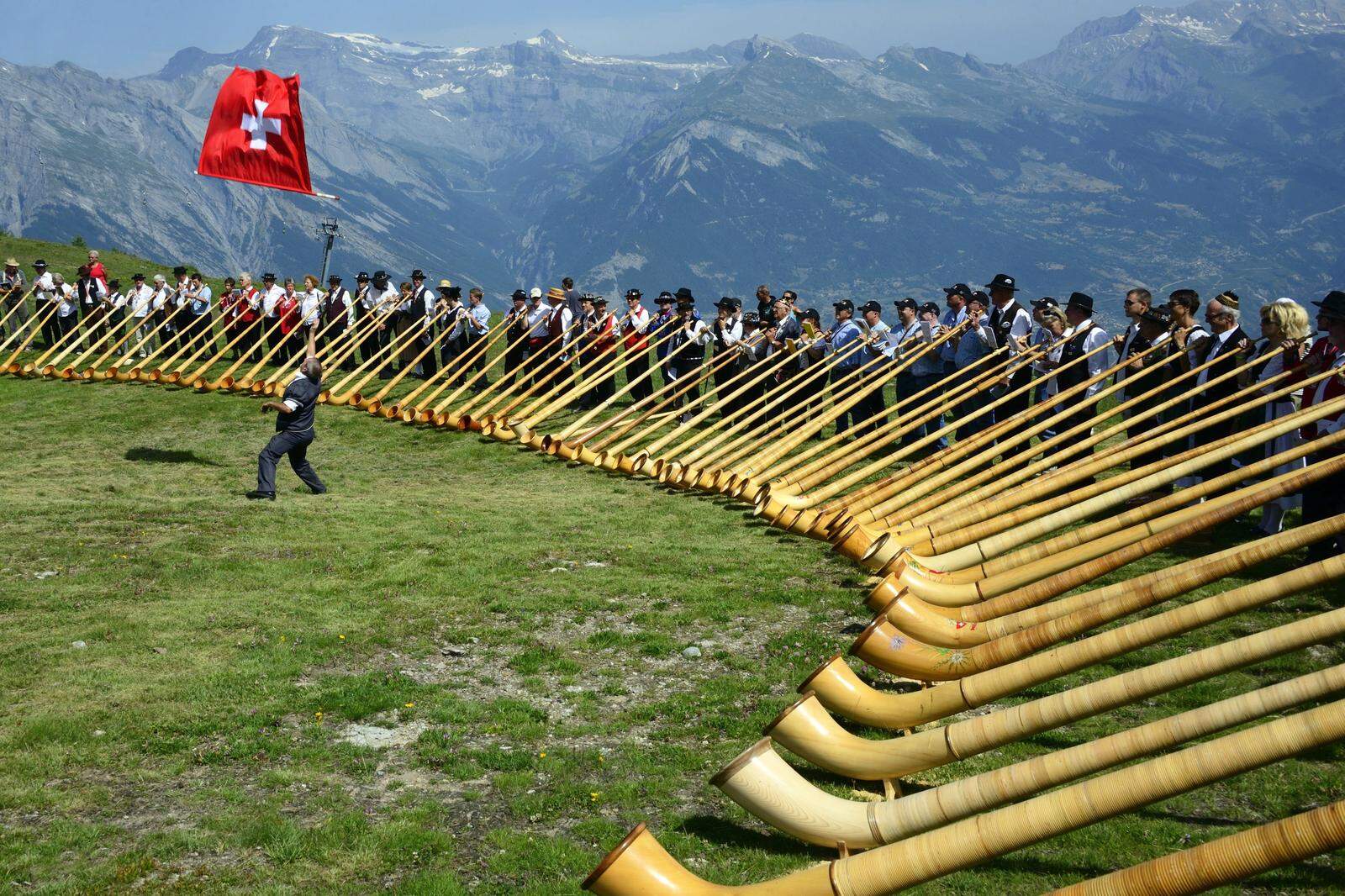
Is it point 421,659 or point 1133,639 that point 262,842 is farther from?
point 1133,639

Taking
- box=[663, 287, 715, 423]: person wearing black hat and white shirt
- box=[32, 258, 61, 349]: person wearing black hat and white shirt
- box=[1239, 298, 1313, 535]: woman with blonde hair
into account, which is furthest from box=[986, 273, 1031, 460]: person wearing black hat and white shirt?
box=[32, 258, 61, 349]: person wearing black hat and white shirt

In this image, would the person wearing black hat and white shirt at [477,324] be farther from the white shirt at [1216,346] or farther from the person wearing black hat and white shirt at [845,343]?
the white shirt at [1216,346]

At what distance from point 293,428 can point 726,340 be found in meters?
7.95

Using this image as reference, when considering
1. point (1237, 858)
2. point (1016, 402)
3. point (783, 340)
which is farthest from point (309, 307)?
point (1237, 858)

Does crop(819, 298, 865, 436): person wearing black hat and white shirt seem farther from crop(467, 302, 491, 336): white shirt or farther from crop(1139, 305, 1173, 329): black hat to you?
crop(467, 302, 491, 336): white shirt

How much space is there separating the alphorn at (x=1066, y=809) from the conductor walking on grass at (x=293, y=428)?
1105 cm

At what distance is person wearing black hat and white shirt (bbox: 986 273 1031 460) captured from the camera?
1600 cm

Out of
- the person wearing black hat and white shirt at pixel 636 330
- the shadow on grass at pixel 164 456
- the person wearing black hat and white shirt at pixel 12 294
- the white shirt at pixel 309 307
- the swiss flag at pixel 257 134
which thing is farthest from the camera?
the person wearing black hat and white shirt at pixel 12 294

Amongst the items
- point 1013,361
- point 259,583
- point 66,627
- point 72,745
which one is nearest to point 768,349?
point 1013,361

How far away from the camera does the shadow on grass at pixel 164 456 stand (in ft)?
59.9

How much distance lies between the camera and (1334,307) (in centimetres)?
1051

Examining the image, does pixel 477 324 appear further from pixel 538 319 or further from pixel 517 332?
pixel 538 319

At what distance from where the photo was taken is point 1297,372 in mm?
11477

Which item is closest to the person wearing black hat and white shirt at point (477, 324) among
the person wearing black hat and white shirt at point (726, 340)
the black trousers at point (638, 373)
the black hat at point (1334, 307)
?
the black trousers at point (638, 373)
